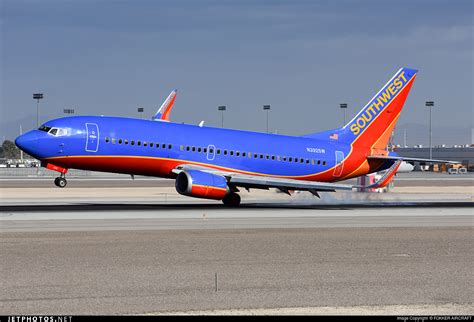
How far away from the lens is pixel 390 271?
1977 cm

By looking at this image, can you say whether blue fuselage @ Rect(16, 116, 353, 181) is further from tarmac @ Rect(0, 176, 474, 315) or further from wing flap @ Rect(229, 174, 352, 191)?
tarmac @ Rect(0, 176, 474, 315)

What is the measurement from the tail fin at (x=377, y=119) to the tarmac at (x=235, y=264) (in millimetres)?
15755

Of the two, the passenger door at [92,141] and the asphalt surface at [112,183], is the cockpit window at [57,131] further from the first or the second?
the asphalt surface at [112,183]

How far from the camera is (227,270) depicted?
65.3 ft

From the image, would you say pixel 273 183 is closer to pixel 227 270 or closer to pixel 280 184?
pixel 280 184

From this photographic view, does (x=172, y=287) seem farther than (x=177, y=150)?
No

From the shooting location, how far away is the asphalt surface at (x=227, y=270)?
15.7m

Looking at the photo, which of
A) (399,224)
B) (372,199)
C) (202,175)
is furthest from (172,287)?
(372,199)

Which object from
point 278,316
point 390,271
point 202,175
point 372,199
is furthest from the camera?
point 372,199

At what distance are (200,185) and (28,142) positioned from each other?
387 inches

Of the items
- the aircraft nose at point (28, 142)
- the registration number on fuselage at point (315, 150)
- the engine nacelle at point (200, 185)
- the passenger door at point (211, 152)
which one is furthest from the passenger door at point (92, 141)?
the registration number on fuselage at point (315, 150)

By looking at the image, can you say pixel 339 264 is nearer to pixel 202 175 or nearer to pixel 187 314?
pixel 187 314

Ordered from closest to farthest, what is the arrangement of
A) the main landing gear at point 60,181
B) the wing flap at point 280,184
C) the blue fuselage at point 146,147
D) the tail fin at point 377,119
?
the blue fuselage at point 146,147, the wing flap at point 280,184, the main landing gear at point 60,181, the tail fin at point 377,119

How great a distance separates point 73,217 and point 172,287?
63.5 ft
